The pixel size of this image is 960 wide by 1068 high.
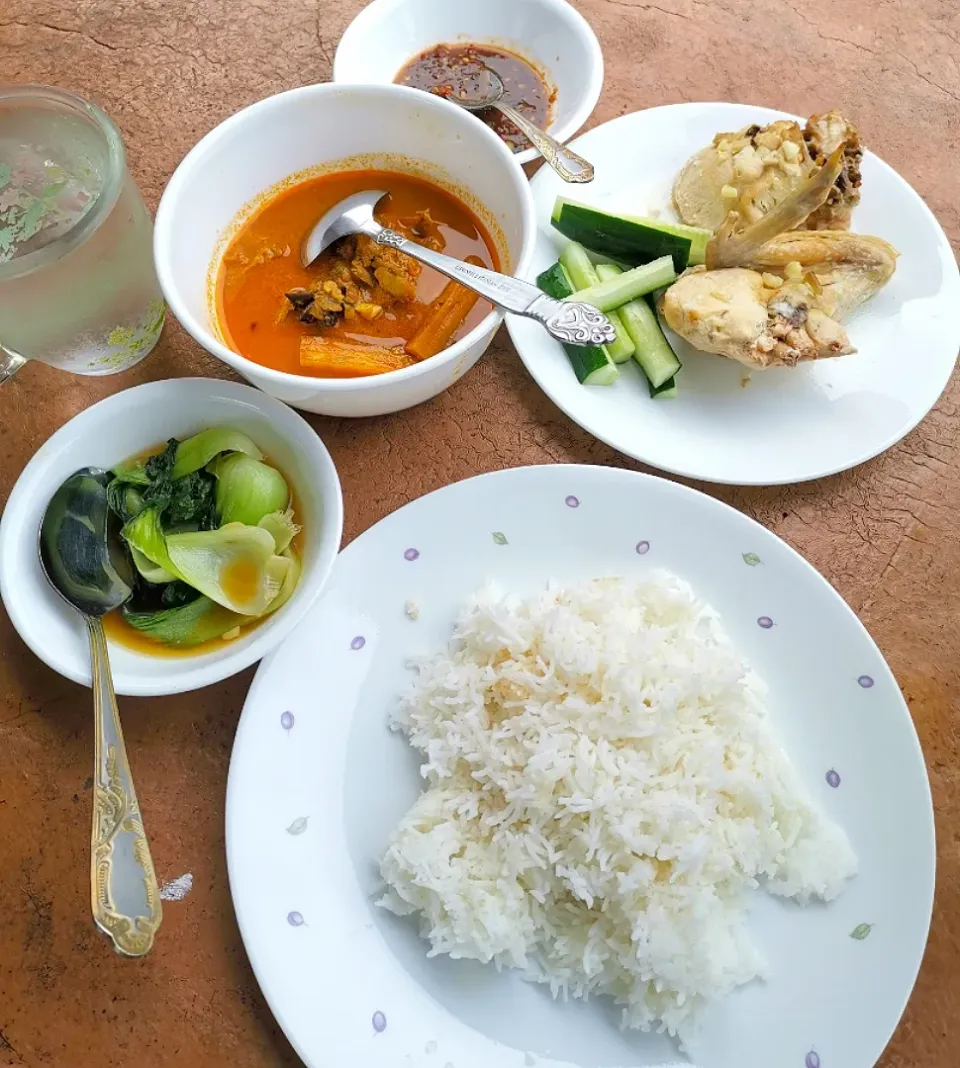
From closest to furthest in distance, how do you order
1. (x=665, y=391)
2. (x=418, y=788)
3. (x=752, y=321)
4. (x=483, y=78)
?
(x=418, y=788) → (x=752, y=321) → (x=665, y=391) → (x=483, y=78)

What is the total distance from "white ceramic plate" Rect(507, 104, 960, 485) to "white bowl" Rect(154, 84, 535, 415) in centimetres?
25

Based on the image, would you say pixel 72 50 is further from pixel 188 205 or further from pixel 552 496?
pixel 552 496

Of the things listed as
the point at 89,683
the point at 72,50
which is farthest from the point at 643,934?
the point at 72,50

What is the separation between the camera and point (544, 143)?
1.80m

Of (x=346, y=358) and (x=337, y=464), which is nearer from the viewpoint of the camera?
(x=346, y=358)

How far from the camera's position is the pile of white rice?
135 cm

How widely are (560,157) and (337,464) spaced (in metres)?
0.80

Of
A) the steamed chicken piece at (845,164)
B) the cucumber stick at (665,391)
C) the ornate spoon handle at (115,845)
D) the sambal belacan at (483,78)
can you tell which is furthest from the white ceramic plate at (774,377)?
the ornate spoon handle at (115,845)

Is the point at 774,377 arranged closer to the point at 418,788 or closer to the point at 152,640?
the point at 418,788

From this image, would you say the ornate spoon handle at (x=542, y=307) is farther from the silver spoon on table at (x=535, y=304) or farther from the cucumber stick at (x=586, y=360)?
the cucumber stick at (x=586, y=360)

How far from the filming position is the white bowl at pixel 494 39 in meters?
1.96

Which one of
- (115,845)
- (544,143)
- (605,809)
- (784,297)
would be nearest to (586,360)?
(784,297)

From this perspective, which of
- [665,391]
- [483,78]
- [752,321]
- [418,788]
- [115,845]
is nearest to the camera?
[115,845]

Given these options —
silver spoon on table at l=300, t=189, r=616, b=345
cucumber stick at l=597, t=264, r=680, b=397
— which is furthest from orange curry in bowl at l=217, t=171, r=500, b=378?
cucumber stick at l=597, t=264, r=680, b=397
